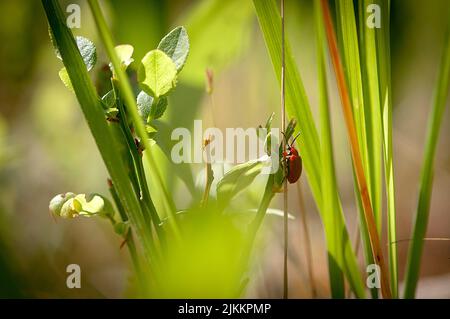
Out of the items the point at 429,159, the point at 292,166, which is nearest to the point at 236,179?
the point at 292,166

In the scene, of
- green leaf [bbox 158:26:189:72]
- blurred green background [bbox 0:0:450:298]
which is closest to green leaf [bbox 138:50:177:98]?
green leaf [bbox 158:26:189:72]

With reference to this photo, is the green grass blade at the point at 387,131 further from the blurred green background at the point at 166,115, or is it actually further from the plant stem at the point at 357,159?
the blurred green background at the point at 166,115

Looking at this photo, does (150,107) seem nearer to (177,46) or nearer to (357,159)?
(177,46)

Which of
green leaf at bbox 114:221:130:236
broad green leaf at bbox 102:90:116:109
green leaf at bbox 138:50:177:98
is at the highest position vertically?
green leaf at bbox 138:50:177:98

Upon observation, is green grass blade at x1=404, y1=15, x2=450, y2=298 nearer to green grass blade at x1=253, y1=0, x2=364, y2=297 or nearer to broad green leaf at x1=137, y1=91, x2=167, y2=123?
green grass blade at x1=253, y1=0, x2=364, y2=297

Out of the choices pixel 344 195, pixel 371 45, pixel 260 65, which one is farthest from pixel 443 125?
pixel 371 45

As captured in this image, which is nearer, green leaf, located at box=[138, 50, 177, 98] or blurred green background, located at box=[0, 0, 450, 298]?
green leaf, located at box=[138, 50, 177, 98]
